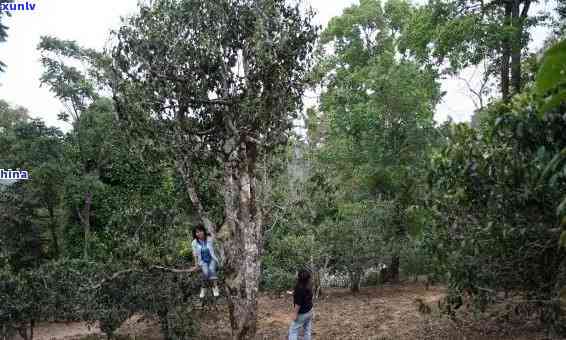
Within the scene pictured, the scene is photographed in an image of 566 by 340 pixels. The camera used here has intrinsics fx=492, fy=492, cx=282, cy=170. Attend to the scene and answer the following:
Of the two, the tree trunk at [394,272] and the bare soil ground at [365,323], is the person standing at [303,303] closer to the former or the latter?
the bare soil ground at [365,323]

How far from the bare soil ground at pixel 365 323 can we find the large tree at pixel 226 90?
3.09 metres

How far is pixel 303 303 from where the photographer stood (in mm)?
6824

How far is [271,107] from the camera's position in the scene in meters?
Answer: 7.08

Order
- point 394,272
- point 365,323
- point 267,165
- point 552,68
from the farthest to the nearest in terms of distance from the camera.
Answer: point 394,272, point 365,323, point 267,165, point 552,68

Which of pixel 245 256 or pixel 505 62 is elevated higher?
pixel 505 62

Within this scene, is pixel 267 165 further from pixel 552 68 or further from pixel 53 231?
pixel 53 231

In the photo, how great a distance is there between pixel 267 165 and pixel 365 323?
4.60 metres

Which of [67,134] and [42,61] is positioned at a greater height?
[42,61]

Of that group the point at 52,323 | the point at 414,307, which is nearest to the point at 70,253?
the point at 52,323

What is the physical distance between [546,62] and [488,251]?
6.41 m

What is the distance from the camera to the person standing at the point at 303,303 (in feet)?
21.9

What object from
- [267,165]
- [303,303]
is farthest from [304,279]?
[267,165]

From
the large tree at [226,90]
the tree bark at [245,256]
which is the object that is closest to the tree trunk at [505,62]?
the large tree at [226,90]

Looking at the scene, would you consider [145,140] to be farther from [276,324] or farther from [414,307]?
[414,307]
